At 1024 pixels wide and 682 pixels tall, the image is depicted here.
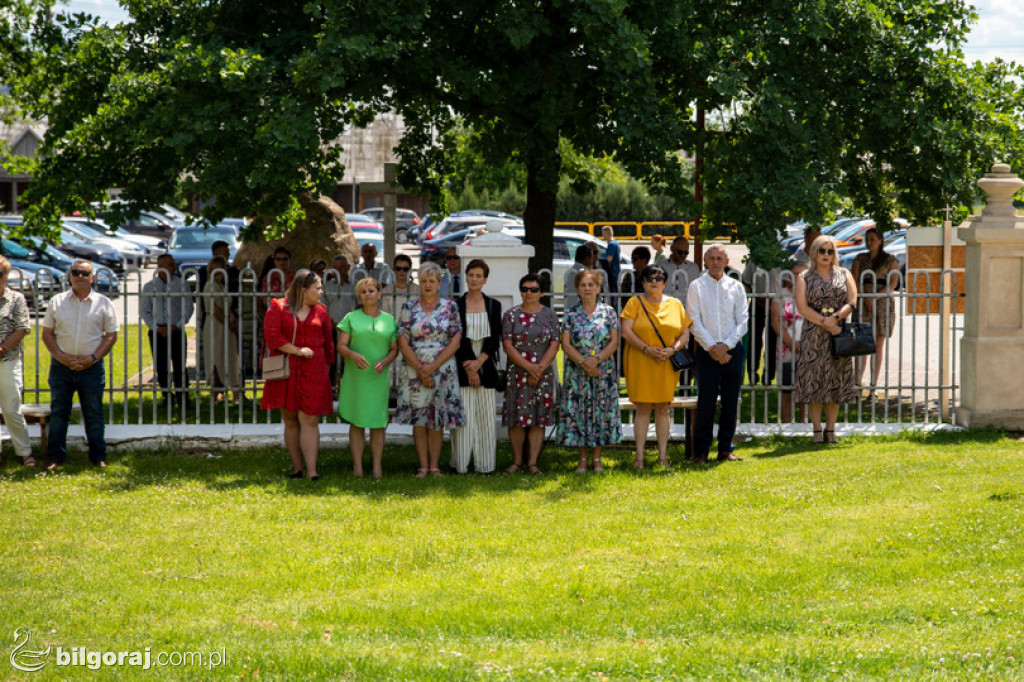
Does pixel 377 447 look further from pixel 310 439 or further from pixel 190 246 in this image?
pixel 190 246

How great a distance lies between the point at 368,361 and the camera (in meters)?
9.89

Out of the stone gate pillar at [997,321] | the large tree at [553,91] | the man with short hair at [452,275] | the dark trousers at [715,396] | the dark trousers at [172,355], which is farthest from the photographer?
the man with short hair at [452,275]

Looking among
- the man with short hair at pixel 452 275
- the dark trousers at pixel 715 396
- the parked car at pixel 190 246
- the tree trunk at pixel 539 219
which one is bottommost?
the dark trousers at pixel 715 396

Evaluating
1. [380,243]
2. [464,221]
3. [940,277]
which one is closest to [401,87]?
[940,277]

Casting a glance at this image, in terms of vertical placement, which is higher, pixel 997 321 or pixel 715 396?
pixel 997 321

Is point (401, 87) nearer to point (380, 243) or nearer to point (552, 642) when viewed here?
point (552, 642)

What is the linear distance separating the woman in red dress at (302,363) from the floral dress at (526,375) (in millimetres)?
1499

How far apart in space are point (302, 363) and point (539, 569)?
3.51 metres

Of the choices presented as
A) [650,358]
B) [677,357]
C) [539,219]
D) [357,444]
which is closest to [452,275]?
[539,219]

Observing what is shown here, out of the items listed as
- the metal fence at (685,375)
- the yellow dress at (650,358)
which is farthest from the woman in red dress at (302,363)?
the yellow dress at (650,358)

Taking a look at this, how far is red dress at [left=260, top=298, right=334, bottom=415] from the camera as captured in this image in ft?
32.3

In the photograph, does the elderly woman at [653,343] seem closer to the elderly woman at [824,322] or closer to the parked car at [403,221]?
the elderly woman at [824,322]

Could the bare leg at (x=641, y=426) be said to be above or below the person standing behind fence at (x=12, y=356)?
below

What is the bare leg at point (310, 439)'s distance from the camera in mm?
9875
